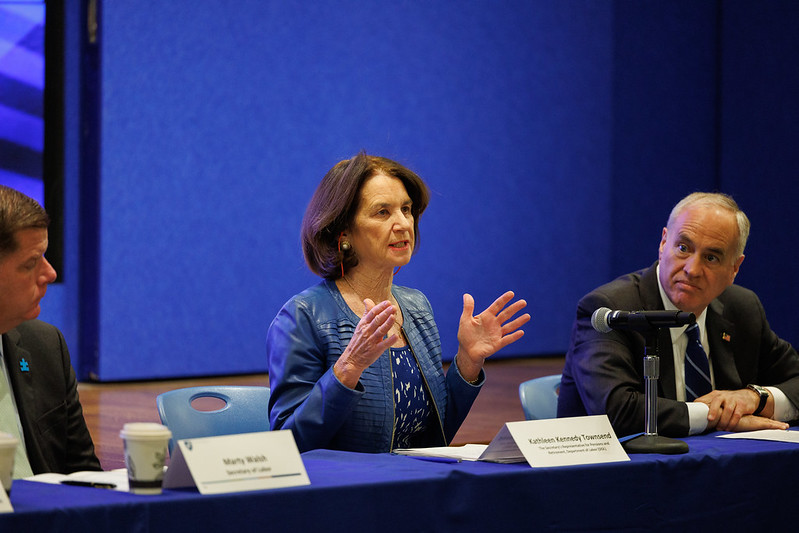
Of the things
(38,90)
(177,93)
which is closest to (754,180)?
(177,93)

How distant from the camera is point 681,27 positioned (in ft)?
31.0

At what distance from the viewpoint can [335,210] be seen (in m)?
2.52

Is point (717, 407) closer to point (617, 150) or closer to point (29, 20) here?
point (29, 20)

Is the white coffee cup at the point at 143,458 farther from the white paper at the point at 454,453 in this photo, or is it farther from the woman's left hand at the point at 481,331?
the woman's left hand at the point at 481,331

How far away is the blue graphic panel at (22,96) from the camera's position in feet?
21.2

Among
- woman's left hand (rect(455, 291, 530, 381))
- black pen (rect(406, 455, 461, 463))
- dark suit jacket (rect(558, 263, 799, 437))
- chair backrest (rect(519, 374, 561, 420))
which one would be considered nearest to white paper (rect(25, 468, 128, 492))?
black pen (rect(406, 455, 461, 463))

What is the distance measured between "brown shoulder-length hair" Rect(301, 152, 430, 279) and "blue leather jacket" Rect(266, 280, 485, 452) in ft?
0.22

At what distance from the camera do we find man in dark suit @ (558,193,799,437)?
2488 millimetres

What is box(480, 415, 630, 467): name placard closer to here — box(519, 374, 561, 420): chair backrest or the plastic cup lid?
the plastic cup lid

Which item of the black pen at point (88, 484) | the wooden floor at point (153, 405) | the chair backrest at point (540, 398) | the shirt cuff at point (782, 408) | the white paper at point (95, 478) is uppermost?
the black pen at point (88, 484)

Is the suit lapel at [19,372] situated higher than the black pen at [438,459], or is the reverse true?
the suit lapel at [19,372]

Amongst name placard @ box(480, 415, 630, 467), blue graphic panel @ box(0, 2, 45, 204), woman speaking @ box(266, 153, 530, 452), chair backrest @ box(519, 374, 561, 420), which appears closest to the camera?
name placard @ box(480, 415, 630, 467)

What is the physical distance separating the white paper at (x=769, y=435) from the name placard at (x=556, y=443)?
51 centimetres

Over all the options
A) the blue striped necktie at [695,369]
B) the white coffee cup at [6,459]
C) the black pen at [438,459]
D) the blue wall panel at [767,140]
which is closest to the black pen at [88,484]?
the white coffee cup at [6,459]
